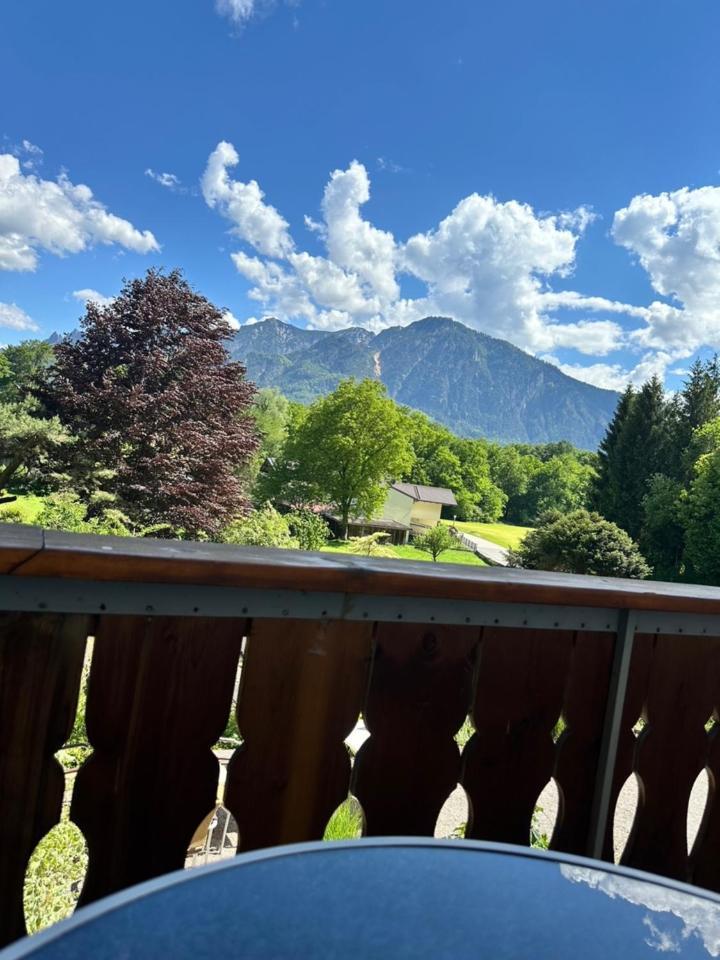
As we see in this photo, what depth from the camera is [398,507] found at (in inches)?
1468

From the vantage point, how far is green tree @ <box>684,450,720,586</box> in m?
22.7

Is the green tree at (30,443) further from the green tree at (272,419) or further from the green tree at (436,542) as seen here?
the green tree at (436,542)

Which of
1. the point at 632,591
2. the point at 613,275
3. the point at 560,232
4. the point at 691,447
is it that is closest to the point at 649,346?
the point at 613,275

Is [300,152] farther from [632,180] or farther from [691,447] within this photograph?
[691,447]

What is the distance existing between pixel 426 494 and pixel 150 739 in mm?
40432

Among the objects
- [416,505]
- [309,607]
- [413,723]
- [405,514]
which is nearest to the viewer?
[309,607]

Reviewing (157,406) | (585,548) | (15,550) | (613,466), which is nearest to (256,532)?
(157,406)

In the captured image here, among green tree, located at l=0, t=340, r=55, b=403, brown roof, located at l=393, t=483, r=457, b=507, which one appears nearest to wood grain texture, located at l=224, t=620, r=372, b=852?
brown roof, located at l=393, t=483, r=457, b=507

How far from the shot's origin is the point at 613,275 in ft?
611

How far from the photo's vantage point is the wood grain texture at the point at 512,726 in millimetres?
1016

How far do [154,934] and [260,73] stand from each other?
62.2m

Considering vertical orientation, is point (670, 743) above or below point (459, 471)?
below

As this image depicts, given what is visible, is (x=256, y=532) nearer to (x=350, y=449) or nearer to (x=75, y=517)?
(x=75, y=517)

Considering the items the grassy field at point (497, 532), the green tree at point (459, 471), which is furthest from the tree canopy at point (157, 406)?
the green tree at point (459, 471)
